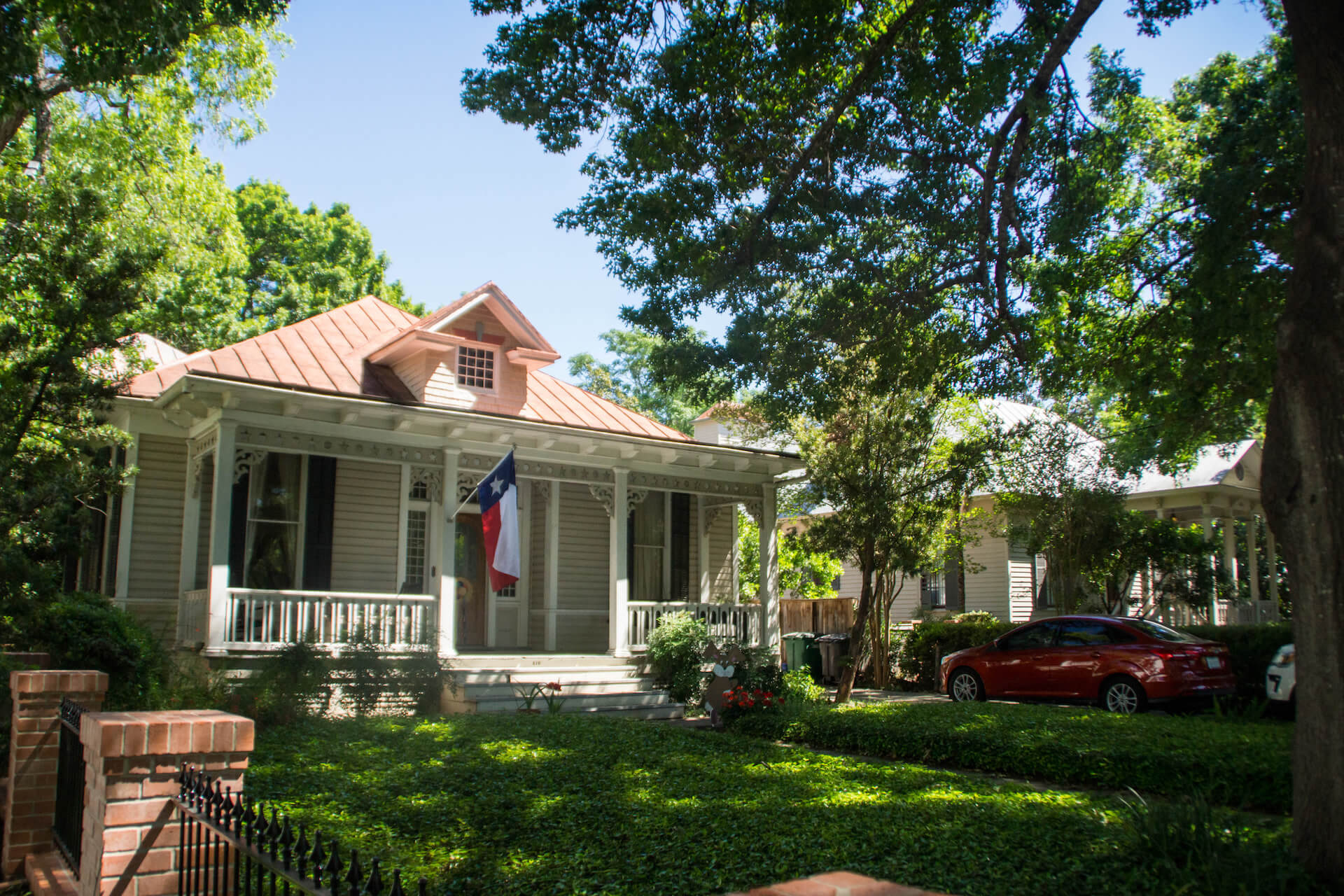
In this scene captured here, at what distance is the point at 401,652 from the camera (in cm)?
1344

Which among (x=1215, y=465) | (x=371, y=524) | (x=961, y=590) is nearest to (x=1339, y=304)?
(x=371, y=524)

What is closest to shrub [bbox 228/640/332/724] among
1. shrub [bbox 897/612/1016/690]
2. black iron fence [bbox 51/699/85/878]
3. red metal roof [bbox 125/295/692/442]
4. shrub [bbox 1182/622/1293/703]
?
red metal roof [bbox 125/295/692/442]

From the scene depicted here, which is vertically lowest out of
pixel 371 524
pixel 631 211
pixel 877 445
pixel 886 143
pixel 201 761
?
pixel 201 761

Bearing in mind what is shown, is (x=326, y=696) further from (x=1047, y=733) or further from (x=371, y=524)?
(x=1047, y=733)

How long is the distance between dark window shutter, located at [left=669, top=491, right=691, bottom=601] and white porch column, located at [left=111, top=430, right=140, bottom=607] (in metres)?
9.19

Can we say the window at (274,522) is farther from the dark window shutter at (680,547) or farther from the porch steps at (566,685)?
the dark window shutter at (680,547)

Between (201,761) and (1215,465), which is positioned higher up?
(1215,465)

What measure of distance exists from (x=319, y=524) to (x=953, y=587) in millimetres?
19235

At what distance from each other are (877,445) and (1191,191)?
18.4 ft

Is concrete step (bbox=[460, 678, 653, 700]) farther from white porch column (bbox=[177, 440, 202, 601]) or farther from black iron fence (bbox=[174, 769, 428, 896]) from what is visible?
black iron fence (bbox=[174, 769, 428, 896])

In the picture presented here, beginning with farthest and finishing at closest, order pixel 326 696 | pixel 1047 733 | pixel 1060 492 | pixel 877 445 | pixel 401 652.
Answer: pixel 1060 492
pixel 877 445
pixel 401 652
pixel 326 696
pixel 1047 733

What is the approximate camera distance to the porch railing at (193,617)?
12.6 metres

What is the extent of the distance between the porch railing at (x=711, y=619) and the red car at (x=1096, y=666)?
3436 mm

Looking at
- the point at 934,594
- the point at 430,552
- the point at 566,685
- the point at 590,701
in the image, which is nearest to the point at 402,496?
the point at 430,552
